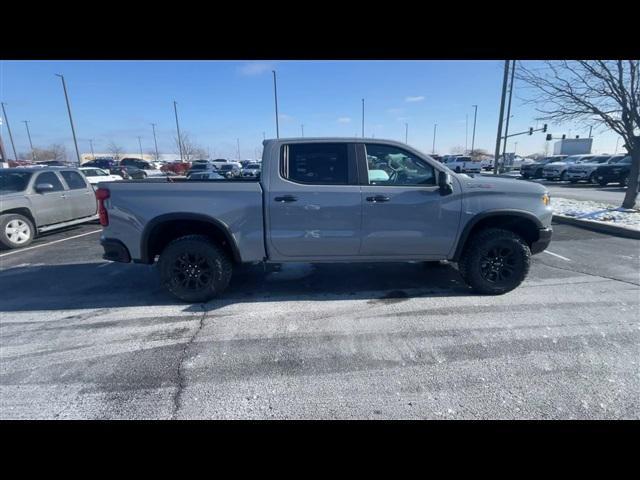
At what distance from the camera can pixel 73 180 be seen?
25.8 ft

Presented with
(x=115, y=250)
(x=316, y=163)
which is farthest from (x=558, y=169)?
(x=115, y=250)

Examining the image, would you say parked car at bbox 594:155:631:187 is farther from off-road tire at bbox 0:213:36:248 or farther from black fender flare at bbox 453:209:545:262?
off-road tire at bbox 0:213:36:248

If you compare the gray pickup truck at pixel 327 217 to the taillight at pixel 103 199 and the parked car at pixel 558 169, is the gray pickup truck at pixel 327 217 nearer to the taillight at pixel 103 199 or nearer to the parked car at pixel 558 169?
the taillight at pixel 103 199

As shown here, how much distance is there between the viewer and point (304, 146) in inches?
152

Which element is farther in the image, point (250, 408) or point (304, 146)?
point (304, 146)

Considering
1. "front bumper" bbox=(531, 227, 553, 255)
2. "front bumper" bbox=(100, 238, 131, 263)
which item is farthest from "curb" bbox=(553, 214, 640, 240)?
"front bumper" bbox=(100, 238, 131, 263)

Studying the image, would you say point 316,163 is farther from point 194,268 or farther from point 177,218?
point 194,268

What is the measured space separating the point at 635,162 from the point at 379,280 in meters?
10.1

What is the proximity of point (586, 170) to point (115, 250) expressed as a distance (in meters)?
25.9

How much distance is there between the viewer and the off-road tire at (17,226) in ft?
21.1

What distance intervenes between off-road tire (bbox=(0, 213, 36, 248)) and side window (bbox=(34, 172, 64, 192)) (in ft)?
3.21

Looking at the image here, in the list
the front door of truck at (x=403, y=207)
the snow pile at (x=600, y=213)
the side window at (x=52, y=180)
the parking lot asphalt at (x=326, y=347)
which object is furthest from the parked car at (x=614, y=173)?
the side window at (x=52, y=180)
